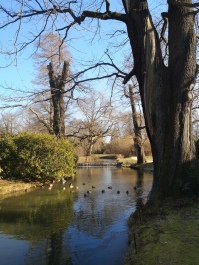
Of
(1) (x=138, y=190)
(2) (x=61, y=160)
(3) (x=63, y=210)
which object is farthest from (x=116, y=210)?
(2) (x=61, y=160)

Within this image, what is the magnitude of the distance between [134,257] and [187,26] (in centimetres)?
555

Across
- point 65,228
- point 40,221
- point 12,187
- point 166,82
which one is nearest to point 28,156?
point 12,187

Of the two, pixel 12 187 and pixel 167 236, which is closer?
pixel 167 236

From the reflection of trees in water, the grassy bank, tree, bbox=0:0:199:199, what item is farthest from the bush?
tree, bbox=0:0:199:199

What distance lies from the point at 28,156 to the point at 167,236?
11.3m

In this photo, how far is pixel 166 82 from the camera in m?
7.02

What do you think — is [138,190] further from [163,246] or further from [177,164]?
[163,246]

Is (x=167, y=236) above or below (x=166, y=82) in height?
below

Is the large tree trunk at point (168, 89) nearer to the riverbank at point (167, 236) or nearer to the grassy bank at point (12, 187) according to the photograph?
the riverbank at point (167, 236)

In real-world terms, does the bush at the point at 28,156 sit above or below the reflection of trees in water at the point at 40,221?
above

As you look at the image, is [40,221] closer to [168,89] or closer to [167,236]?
[167,236]

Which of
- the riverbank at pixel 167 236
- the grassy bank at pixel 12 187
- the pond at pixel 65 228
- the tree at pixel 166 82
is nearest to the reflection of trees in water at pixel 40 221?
the pond at pixel 65 228

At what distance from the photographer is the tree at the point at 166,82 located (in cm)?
671

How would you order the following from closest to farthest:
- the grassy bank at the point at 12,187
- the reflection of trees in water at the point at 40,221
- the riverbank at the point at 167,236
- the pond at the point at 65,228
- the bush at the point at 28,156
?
the riverbank at the point at 167,236 → the pond at the point at 65,228 → the reflection of trees in water at the point at 40,221 → the grassy bank at the point at 12,187 → the bush at the point at 28,156
